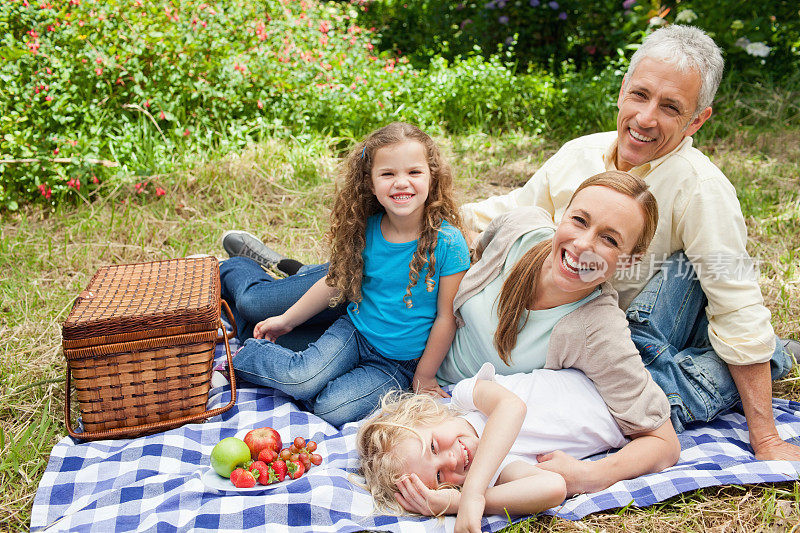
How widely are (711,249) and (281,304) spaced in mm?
1973

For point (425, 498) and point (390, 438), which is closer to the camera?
point (425, 498)

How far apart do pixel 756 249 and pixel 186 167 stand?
13.0ft

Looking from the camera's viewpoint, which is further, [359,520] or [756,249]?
[756,249]

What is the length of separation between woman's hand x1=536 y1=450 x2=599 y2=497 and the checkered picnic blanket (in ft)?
0.11

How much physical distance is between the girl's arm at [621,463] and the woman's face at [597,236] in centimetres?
61

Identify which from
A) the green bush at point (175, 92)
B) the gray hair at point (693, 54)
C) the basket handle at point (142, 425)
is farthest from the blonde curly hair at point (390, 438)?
the green bush at point (175, 92)

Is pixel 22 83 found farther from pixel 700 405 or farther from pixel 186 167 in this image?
pixel 700 405

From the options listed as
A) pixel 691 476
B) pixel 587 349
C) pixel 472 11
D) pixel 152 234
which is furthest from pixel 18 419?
pixel 472 11

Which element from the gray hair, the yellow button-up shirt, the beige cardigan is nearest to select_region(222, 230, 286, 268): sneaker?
the beige cardigan

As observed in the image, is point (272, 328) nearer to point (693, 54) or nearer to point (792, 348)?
point (693, 54)

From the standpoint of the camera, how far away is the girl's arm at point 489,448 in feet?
6.73

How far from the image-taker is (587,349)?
243 centimetres

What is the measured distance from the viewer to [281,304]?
328 centimetres

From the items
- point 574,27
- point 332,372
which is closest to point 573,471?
point 332,372
